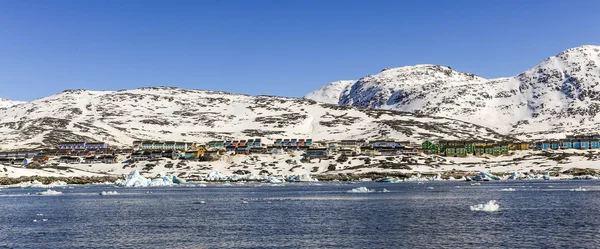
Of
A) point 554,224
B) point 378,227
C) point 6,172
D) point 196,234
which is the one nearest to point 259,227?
point 196,234

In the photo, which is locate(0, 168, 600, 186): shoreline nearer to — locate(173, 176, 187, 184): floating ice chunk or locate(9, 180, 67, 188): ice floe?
locate(9, 180, 67, 188): ice floe

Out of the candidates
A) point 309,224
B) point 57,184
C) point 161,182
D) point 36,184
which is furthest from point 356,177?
point 309,224

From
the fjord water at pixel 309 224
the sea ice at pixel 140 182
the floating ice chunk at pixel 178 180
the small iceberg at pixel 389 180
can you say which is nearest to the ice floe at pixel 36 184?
the sea ice at pixel 140 182

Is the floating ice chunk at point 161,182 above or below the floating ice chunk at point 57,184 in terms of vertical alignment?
above

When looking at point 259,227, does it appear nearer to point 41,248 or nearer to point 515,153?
point 41,248

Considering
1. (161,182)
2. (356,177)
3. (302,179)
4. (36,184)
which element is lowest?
(36,184)

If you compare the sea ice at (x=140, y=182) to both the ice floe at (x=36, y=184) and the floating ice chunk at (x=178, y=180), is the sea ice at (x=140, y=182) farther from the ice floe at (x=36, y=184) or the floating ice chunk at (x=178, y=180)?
the ice floe at (x=36, y=184)

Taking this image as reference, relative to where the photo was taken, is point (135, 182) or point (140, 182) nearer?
point (135, 182)

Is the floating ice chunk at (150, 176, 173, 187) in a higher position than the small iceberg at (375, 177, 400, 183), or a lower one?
lower

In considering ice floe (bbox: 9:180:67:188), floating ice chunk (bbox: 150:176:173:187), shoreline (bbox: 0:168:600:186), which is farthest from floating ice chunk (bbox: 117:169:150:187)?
shoreline (bbox: 0:168:600:186)

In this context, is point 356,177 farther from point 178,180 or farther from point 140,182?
point 140,182
